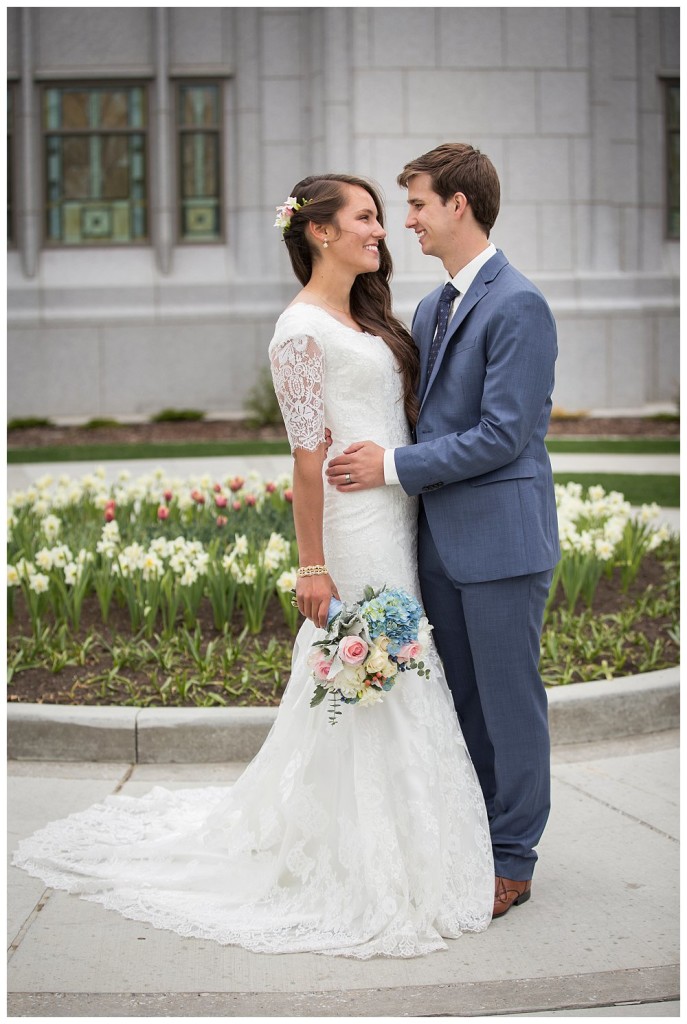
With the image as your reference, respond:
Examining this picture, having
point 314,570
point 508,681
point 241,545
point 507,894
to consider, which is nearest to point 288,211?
point 314,570

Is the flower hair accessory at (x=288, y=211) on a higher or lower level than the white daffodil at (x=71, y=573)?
higher

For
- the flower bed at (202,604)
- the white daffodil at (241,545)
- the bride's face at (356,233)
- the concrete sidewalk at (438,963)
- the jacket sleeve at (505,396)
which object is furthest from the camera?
the white daffodil at (241,545)

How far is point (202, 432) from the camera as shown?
1688cm

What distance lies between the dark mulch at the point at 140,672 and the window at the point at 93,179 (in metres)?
13.4

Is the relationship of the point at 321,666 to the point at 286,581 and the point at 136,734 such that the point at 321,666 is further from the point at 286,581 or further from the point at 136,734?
the point at 286,581

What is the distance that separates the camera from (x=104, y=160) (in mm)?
18984

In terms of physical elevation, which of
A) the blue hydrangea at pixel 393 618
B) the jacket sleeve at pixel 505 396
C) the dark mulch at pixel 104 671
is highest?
the jacket sleeve at pixel 505 396

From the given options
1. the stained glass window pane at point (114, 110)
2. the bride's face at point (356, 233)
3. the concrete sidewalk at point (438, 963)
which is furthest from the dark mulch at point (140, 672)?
the stained glass window pane at point (114, 110)

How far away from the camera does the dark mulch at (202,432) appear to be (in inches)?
628

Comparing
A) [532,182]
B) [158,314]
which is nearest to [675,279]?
[532,182]

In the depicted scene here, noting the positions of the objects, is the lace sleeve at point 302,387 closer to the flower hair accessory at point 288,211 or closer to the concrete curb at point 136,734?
the flower hair accessory at point 288,211

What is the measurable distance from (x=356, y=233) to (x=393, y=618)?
1150 mm

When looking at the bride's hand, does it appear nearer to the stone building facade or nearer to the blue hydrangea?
the blue hydrangea

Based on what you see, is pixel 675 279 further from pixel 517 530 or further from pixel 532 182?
pixel 517 530
